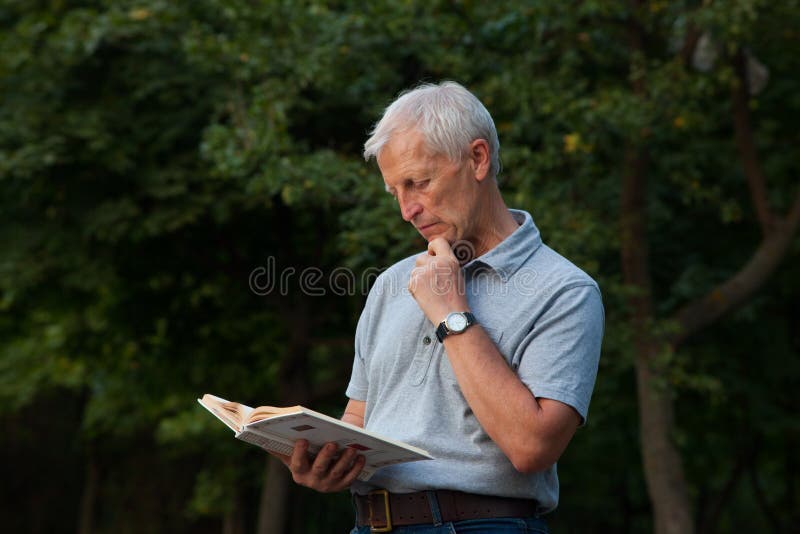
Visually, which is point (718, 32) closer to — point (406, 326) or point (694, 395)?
point (694, 395)

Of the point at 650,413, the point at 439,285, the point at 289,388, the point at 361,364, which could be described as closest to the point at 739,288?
the point at 650,413

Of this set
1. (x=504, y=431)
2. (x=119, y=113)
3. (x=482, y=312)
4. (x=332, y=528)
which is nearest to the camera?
(x=504, y=431)

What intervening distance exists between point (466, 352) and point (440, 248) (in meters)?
0.27

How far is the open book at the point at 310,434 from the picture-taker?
195cm

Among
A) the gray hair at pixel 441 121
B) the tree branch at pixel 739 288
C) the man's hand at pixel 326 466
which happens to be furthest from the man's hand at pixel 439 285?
the tree branch at pixel 739 288

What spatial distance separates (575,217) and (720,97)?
242 centimetres

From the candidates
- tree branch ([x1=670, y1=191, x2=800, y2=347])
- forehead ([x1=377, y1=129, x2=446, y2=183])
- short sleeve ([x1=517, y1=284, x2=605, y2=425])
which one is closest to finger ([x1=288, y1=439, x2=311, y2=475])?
short sleeve ([x1=517, y1=284, x2=605, y2=425])

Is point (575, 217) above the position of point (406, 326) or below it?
above

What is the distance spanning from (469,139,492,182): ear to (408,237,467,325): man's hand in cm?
18

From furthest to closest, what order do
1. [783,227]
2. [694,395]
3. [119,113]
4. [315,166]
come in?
[694,395] < [119,113] < [783,227] < [315,166]

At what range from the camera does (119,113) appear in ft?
27.7

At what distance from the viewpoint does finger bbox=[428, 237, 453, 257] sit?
216 cm

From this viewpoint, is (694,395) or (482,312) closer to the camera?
(482,312)

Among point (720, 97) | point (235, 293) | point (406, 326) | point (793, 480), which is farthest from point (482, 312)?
point (793, 480)
